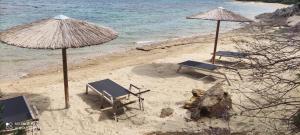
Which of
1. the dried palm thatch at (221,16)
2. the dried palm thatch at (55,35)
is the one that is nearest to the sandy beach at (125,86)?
the dried palm thatch at (55,35)

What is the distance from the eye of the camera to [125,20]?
83.3 ft

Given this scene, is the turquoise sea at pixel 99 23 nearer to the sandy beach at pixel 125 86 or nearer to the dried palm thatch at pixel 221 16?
the sandy beach at pixel 125 86

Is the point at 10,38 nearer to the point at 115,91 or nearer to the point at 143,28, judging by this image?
the point at 115,91

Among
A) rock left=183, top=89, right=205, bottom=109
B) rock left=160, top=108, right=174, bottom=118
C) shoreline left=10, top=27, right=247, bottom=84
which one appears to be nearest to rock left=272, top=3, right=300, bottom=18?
shoreline left=10, top=27, right=247, bottom=84

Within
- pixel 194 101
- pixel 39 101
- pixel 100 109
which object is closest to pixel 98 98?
pixel 100 109

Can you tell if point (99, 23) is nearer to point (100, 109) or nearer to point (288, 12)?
point (288, 12)

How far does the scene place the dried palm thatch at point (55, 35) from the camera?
6.48m

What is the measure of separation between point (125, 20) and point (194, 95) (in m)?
18.5

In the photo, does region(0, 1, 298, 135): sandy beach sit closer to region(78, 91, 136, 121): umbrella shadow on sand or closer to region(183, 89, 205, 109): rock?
region(78, 91, 136, 121): umbrella shadow on sand

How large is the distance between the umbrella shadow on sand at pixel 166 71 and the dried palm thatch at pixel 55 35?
3.02 metres

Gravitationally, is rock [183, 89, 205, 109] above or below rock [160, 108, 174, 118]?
above

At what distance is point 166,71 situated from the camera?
1025cm

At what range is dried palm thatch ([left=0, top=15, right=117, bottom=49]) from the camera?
255 inches

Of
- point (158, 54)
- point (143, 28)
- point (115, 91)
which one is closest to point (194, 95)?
point (115, 91)
